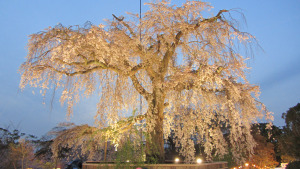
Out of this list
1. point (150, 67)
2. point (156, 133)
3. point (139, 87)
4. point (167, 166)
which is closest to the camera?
point (167, 166)

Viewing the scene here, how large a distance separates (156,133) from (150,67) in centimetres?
188

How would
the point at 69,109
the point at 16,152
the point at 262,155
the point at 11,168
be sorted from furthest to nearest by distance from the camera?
1. the point at 262,155
2. the point at 11,168
3. the point at 16,152
4. the point at 69,109

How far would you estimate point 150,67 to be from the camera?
653cm

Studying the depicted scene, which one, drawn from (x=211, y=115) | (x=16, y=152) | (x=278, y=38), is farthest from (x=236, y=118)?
(x=278, y=38)

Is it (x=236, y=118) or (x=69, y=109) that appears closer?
(x=69, y=109)

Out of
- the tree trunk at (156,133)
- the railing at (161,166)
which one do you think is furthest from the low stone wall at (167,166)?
the tree trunk at (156,133)

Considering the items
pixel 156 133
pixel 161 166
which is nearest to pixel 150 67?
pixel 156 133

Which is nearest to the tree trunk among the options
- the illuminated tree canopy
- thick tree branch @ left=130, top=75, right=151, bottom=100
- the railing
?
the illuminated tree canopy

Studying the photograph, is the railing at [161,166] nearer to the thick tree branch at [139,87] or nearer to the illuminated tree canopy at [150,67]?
the illuminated tree canopy at [150,67]

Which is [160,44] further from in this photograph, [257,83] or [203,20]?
[257,83]

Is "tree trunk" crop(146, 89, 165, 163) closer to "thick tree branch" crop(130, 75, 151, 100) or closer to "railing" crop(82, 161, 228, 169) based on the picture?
"thick tree branch" crop(130, 75, 151, 100)

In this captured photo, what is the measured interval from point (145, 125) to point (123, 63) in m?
1.79

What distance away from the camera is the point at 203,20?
6.05 meters

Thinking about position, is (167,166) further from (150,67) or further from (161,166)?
(150,67)
